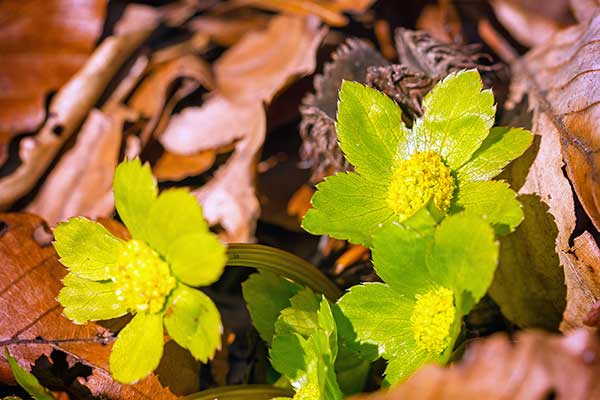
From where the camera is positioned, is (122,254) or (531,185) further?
(531,185)

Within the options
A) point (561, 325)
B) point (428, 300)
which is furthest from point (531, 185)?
point (428, 300)

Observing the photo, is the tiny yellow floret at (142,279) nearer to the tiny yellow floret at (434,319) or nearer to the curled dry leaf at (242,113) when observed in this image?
the tiny yellow floret at (434,319)

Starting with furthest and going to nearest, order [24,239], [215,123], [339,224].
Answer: [215,123] < [24,239] < [339,224]

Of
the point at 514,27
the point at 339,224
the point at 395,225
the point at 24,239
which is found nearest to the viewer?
the point at 395,225

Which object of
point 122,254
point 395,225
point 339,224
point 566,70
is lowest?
point 122,254

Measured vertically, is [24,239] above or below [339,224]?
below

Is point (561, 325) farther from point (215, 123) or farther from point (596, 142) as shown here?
point (215, 123)
